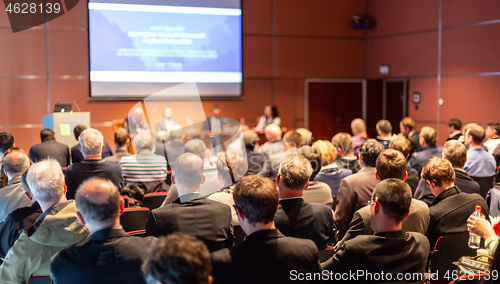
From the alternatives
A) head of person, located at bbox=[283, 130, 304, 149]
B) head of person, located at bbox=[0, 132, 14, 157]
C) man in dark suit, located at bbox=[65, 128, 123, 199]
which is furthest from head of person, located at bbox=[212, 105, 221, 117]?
man in dark suit, located at bbox=[65, 128, 123, 199]

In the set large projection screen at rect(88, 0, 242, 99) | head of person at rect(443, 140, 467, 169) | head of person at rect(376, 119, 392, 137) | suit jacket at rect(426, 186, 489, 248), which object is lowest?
suit jacket at rect(426, 186, 489, 248)

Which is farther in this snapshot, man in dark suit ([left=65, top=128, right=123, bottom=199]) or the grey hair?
man in dark suit ([left=65, top=128, right=123, bottom=199])

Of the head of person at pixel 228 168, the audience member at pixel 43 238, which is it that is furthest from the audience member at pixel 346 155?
the audience member at pixel 43 238

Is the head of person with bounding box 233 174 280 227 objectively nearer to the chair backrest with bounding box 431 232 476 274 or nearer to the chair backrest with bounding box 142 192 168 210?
the chair backrest with bounding box 431 232 476 274

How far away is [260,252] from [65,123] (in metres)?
6.37

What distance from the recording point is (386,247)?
182cm

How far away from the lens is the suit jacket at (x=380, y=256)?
1.81 metres

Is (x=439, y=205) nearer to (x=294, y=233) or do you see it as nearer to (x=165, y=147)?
(x=294, y=233)

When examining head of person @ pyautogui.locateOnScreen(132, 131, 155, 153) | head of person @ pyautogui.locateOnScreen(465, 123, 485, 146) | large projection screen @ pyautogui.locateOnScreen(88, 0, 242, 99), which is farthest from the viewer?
large projection screen @ pyautogui.locateOnScreen(88, 0, 242, 99)

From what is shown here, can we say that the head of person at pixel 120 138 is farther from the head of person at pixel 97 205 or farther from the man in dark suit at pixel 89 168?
the head of person at pixel 97 205

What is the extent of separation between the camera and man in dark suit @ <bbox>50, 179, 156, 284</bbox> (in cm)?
167

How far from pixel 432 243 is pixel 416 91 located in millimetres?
7339

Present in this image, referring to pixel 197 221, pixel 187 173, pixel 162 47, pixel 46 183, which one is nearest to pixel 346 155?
pixel 187 173

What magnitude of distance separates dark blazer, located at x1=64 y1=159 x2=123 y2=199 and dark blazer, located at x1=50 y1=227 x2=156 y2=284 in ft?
6.95
